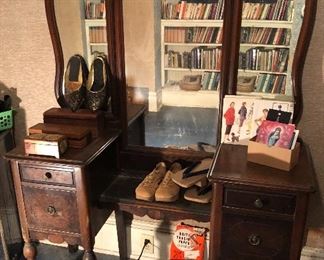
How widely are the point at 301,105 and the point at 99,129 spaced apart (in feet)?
2.71

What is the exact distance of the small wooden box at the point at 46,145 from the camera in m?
1.38

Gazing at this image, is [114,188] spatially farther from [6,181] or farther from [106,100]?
[6,181]

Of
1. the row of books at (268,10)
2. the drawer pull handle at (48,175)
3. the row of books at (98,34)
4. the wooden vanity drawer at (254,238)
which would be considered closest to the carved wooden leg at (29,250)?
the drawer pull handle at (48,175)

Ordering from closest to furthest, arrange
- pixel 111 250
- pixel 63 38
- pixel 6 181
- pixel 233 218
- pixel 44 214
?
pixel 233 218
pixel 44 214
pixel 63 38
pixel 6 181
pixel 111 250

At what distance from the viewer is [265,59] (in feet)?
4.80

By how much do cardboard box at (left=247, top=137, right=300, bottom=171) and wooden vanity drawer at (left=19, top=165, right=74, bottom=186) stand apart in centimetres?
67

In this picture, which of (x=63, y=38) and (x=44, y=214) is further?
(x=63, y=38)

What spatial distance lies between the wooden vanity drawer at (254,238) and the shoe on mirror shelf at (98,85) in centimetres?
70

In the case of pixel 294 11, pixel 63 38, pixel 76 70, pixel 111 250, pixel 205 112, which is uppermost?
pixel 294 11

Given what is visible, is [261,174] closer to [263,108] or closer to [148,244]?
[263,108]

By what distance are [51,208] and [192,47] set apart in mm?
841

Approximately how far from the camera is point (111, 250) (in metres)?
2.05

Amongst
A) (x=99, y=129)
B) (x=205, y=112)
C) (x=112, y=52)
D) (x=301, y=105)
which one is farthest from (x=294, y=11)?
(x=99, y=129)

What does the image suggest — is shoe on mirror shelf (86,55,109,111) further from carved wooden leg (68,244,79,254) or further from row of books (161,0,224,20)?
carved wooden leg (68,244,79,254)
